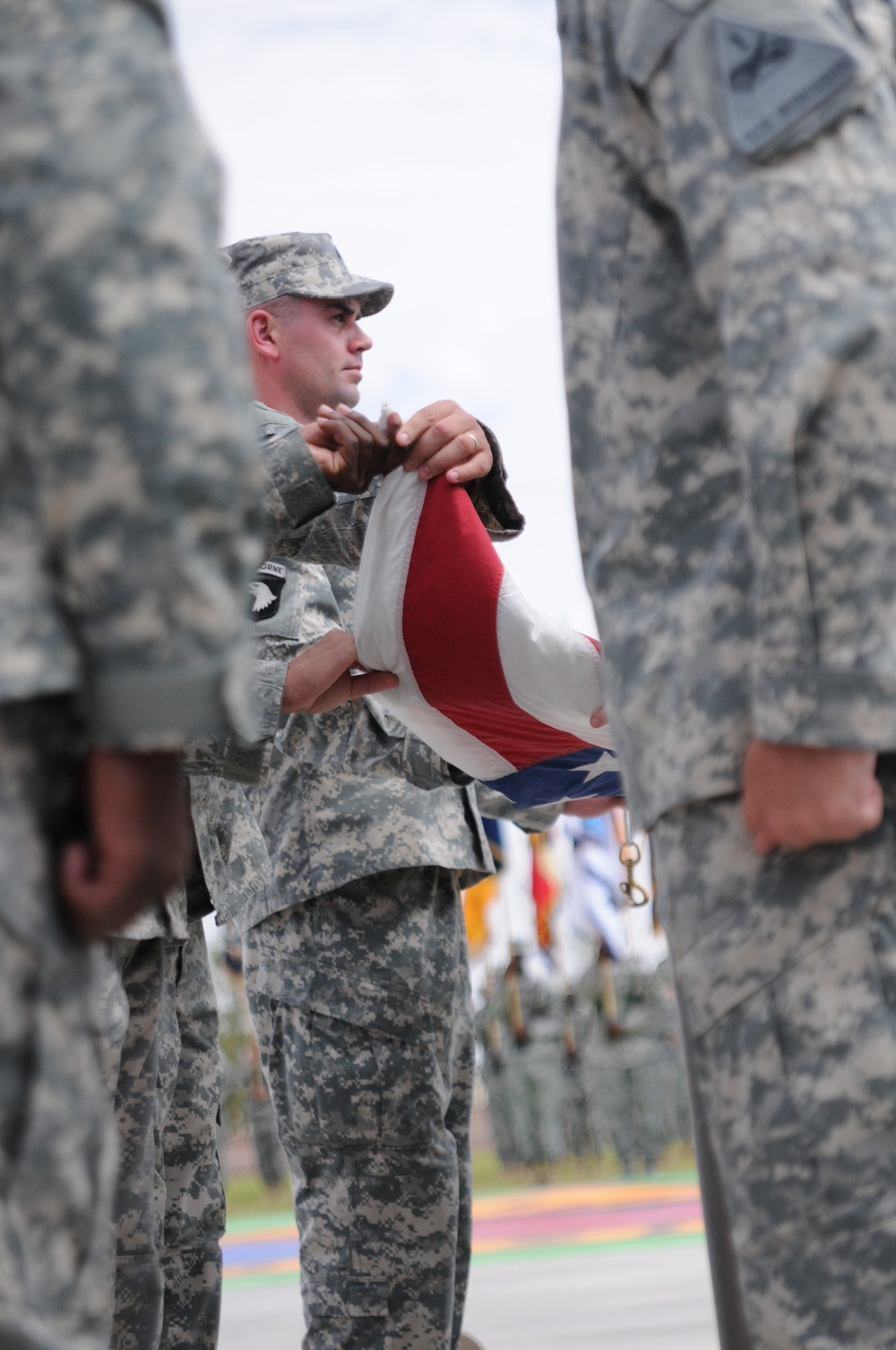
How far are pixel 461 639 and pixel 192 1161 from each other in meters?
1.22

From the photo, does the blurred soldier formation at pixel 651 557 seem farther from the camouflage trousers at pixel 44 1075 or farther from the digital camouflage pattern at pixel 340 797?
the digital camouflage pattern at pixel 340 797

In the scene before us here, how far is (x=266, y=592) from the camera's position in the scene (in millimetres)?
2996

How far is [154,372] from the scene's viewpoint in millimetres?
1090

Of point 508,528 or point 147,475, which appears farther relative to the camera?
point 508,528

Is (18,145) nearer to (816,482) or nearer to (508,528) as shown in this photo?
(816,482)

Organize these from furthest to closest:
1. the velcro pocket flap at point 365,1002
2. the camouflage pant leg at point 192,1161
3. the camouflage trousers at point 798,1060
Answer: the velcro pocket flap at point 365,1002 < the camouflage pant leg at point 192,1161 < the camouflage trousers at point 798,1060

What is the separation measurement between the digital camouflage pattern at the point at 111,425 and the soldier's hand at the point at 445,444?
1.33 m

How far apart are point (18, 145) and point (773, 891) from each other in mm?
823

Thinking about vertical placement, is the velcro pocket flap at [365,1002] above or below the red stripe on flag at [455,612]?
below

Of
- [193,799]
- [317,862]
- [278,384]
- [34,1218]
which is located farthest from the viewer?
[278,384]

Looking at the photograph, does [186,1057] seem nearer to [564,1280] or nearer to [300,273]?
[300,273]

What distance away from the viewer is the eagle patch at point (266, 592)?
9.75ft

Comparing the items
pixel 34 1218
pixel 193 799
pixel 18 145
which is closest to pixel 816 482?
pixel 18 145

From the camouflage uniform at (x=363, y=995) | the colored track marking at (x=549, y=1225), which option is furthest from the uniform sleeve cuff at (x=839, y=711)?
the colored track marking at (x=549, y=1225)
